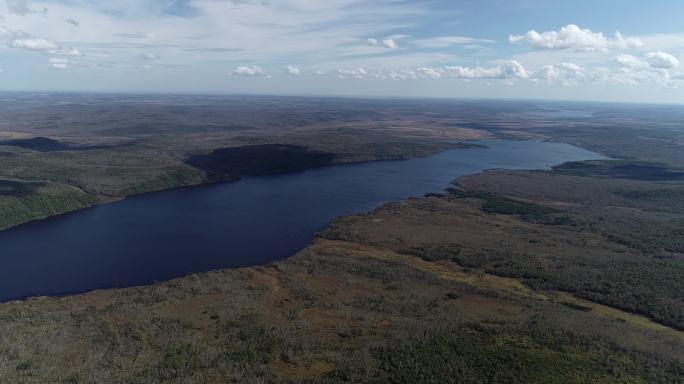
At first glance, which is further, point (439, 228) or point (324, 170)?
point (324, 170)

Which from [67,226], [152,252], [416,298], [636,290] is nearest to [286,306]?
[416,298]

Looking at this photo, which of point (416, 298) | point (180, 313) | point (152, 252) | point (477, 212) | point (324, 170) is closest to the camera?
point (180, 313)

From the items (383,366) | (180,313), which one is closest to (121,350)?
(180,313)

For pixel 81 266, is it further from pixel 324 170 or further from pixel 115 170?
pixel 324 170

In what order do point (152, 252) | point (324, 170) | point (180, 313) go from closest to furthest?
point (180, 313)
point (152, 252)
point (324, 170)

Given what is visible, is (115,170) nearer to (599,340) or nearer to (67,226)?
(67,226)

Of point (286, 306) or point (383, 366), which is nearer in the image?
point (383, 366)
